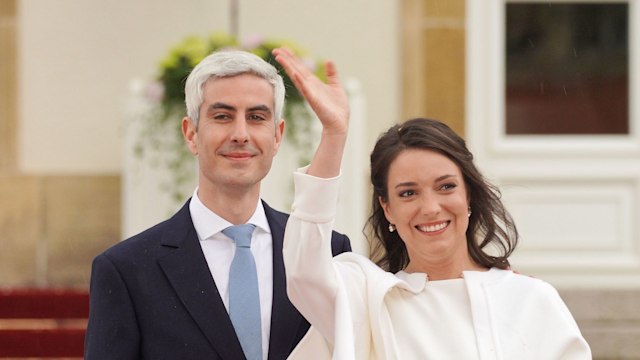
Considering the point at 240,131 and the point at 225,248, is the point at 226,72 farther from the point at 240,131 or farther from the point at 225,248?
the point at 225,248

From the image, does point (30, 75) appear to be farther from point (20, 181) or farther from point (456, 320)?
point (456, 320)

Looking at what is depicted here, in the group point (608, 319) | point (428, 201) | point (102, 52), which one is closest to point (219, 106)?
point (428, 201)

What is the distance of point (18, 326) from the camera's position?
6.73 m

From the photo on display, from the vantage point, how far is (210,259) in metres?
3.46

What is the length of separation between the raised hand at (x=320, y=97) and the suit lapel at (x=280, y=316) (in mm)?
461

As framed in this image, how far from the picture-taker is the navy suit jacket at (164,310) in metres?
3.29

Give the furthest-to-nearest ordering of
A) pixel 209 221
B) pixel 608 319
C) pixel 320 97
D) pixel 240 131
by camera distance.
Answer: pixel 608 319, pixel 209 221, pixel 240 131, pixel 320 97

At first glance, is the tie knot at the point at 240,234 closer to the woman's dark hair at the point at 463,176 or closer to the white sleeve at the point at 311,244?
the white sleeve at the point at 311,244

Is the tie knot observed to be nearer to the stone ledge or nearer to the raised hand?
the raised hand

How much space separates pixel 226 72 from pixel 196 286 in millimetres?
546

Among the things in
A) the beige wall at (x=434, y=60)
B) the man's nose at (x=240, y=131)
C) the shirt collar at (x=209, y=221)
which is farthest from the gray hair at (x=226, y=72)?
the beige wall at (x=434, y=60)

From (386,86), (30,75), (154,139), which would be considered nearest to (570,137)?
(386,86)

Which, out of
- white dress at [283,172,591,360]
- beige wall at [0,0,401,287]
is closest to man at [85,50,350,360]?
white dress at [283,172,591,360]

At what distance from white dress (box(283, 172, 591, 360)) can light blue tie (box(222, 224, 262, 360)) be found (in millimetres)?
118
